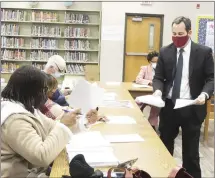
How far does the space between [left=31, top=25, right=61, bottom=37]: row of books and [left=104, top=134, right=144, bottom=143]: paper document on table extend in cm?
560

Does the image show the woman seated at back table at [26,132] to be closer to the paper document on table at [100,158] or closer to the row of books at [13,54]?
the paper document on table at [100,158]

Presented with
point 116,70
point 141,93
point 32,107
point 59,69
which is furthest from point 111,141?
point 116,70

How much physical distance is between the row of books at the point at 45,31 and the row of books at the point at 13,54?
1.72ft

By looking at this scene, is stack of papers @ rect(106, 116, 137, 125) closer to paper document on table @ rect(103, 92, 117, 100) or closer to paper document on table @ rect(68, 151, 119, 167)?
paper document on table @ rect(68, 151, 119, 167)

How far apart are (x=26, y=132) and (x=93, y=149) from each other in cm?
45

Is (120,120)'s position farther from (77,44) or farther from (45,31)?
(45,31)

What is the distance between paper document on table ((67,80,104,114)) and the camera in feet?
6.51

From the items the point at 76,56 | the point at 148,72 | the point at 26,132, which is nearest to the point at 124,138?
the point at 26,132

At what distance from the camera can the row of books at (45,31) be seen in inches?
291

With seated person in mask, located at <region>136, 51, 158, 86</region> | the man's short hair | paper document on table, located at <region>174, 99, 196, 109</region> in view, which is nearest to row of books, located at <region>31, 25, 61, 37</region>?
seated person in mask, located at <region>136, 51, 158, 86</region>

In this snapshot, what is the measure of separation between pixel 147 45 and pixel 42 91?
5.92m

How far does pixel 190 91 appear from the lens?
Answer: 2.60 m

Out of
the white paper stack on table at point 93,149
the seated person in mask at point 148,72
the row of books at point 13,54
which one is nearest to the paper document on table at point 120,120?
the white paper stack on table at point 93,149

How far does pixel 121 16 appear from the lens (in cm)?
716
